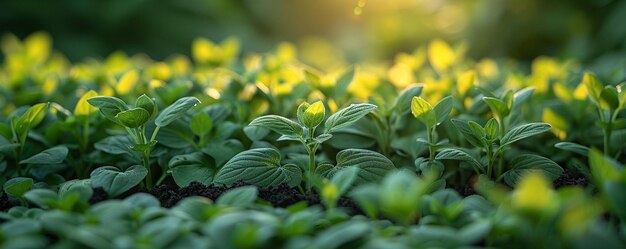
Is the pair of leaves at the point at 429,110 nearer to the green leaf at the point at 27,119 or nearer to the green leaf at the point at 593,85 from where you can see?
the green leaf at the point at 593,85

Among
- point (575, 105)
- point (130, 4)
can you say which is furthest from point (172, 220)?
point (130, 4)

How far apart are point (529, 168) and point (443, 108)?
0.25m

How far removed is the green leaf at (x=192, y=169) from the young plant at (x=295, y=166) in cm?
13

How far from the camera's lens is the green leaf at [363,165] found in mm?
1483

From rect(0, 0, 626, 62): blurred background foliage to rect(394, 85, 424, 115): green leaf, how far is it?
220 cm

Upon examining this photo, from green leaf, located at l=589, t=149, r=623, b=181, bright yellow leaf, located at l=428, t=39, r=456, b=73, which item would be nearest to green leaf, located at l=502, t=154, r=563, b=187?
green leaf, located at l=589, t=149, r=623, b=181

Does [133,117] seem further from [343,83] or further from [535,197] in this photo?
[535,197]

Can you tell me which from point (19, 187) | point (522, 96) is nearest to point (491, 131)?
point (522, 96)

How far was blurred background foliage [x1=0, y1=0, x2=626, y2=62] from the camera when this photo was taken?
14.1 ft

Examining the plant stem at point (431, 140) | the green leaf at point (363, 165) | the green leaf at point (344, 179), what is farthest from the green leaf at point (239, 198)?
the plant stem at point (431, 140)

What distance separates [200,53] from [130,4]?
3.41 metres

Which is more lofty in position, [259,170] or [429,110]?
[429,110]

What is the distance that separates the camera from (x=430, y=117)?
1.54 metres

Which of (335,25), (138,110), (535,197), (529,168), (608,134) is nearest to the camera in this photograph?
(535,197)
